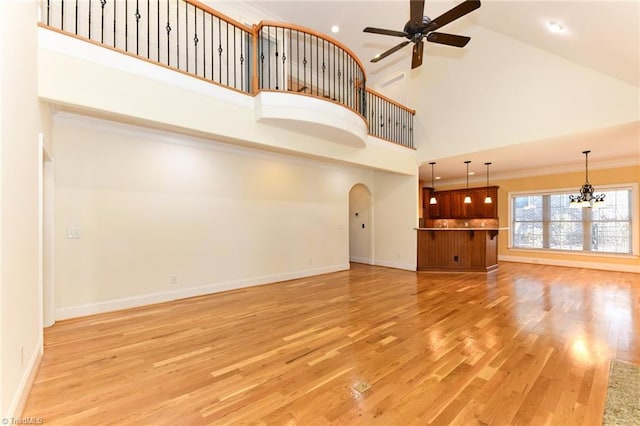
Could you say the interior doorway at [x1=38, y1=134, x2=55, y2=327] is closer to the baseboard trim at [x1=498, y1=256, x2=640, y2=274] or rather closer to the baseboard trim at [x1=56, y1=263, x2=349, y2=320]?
the baseboard trim at [x1=56, y1=263, x2=349, y2=320]

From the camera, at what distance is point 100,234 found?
12.8ft

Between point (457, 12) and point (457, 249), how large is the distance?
16.6 feet

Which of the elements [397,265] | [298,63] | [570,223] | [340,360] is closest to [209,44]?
[298,63]

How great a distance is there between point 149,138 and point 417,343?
448 cm

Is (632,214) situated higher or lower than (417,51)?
lower

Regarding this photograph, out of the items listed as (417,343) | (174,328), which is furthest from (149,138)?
(417,343)

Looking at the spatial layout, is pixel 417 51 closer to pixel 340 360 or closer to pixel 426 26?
pixel 426 26

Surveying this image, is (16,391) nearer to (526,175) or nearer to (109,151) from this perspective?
(109,151)

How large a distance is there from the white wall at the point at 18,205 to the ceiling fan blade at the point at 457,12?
394 cm

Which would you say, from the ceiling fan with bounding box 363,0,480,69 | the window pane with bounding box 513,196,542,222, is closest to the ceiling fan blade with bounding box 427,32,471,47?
the ceiling fan with bounding box 363,0,480,69

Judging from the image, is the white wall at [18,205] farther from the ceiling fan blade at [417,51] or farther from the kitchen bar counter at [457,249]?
the kitchen bar counter at [457,249]

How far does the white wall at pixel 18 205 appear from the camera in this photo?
1.69 meters

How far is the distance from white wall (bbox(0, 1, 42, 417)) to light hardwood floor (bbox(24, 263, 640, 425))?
1.07 feet

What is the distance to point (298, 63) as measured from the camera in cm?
475
